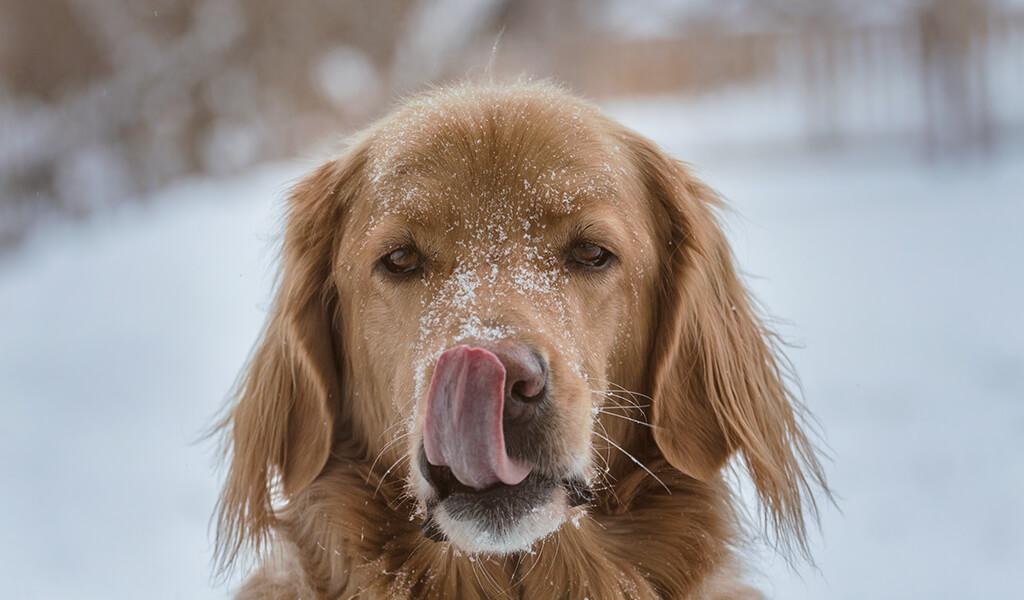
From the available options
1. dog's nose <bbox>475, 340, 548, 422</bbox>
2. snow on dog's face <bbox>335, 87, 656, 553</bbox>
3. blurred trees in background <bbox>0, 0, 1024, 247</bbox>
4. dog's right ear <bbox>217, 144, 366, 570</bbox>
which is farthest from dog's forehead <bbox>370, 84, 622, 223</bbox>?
blurred trees in background <bbox>0, 0, 1024, 247</bbox>

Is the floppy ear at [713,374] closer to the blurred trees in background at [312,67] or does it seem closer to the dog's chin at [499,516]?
the dog's chin at [499,516]

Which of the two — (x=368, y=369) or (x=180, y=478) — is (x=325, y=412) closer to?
(x=368, y=369)

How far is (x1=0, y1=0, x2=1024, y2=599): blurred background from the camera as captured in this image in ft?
17.6

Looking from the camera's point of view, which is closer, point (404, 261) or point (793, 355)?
point (404, 261)

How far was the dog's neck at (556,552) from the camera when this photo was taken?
3123 millimetres

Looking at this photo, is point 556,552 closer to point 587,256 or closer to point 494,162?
point 587,256

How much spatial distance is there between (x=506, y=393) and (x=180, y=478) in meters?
4.25

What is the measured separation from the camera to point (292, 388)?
3.40 m

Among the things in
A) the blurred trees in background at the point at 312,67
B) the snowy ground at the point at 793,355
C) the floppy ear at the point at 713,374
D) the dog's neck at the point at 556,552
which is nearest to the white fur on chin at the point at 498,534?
the dog's neck at the point at 556,552

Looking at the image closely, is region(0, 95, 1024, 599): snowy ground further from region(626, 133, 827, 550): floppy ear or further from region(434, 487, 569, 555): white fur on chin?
region(434, 487, 569, 555): white fur on chin

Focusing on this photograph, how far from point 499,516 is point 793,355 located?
6051 millimetres

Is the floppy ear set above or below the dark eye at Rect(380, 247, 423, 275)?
below

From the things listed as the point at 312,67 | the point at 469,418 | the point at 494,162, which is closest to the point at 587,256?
the point at 494,162

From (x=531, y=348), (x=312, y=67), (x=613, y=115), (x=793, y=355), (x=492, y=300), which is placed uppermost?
(x=312, y=67)
